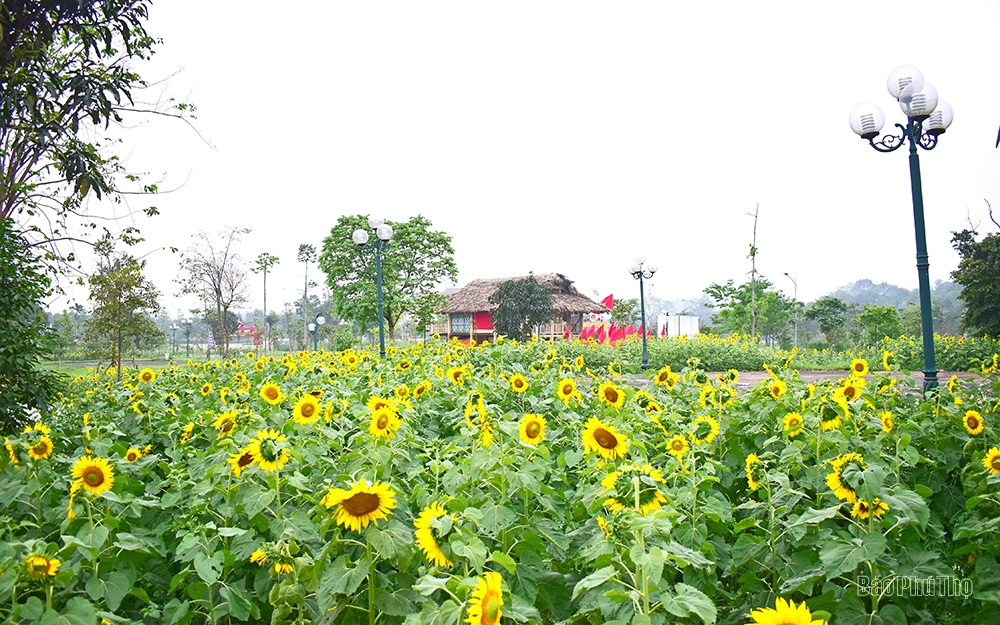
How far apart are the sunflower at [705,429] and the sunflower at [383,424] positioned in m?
1.33

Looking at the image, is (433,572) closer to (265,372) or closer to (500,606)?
(500,606)

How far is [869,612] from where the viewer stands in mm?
1868

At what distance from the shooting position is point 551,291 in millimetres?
33938

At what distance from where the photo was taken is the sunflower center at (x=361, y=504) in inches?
65.2

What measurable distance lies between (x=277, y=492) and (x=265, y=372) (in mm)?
4057

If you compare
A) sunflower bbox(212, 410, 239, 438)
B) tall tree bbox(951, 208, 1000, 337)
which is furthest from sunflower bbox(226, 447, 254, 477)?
tall tree bbox(951, 208, 1000, 337)

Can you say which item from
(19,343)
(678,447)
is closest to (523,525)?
(678,447)

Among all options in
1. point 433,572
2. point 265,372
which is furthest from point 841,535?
point 265,372

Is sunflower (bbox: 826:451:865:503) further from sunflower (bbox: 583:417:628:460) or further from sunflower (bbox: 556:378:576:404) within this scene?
sunflower (bbox: 556:378:576:404)

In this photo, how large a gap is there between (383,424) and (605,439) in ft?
2.79

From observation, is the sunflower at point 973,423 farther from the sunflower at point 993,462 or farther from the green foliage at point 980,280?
the green foliage at point 980,280

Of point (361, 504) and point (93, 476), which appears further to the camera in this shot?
point (93, 476)

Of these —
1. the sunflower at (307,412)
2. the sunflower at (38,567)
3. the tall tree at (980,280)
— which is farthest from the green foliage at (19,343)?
the tall tree at (980,280)

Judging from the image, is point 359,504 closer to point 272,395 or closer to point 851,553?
point 851,553
